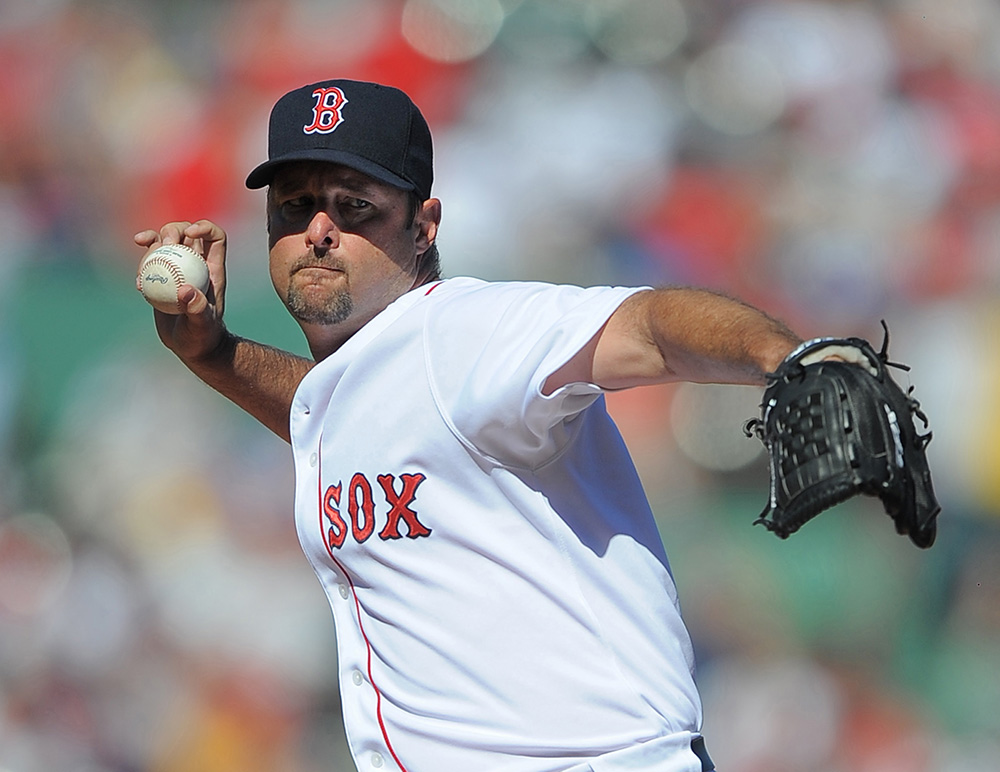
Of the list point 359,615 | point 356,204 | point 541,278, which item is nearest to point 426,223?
point 356,204

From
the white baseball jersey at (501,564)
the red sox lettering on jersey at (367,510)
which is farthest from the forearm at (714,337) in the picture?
the red sox lettering on jersey at (367,510)

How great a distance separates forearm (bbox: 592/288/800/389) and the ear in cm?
71

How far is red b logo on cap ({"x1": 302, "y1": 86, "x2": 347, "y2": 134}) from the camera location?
2020 millimetres

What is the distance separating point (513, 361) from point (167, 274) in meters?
0.99

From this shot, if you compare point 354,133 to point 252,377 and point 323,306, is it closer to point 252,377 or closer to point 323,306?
point 323,306

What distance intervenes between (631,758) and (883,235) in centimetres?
327

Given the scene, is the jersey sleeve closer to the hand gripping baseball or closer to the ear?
the ear

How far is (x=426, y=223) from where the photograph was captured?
2.18 meters

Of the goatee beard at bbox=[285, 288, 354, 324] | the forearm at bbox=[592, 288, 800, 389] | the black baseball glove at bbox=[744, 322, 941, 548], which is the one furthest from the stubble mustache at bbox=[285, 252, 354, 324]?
the black baseball glove at bbox=[744, 322, 941, 548]

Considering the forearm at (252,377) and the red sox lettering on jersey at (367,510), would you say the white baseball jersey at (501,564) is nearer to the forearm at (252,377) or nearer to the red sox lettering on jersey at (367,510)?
the red sox lettering on jersey at (367,510)

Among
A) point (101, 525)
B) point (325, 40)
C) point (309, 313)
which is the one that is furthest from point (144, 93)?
point (309, 313)

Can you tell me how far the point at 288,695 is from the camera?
4055mm

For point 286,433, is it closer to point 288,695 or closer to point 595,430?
point 595,430

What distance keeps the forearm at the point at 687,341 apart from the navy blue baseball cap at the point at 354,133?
0.68 m
